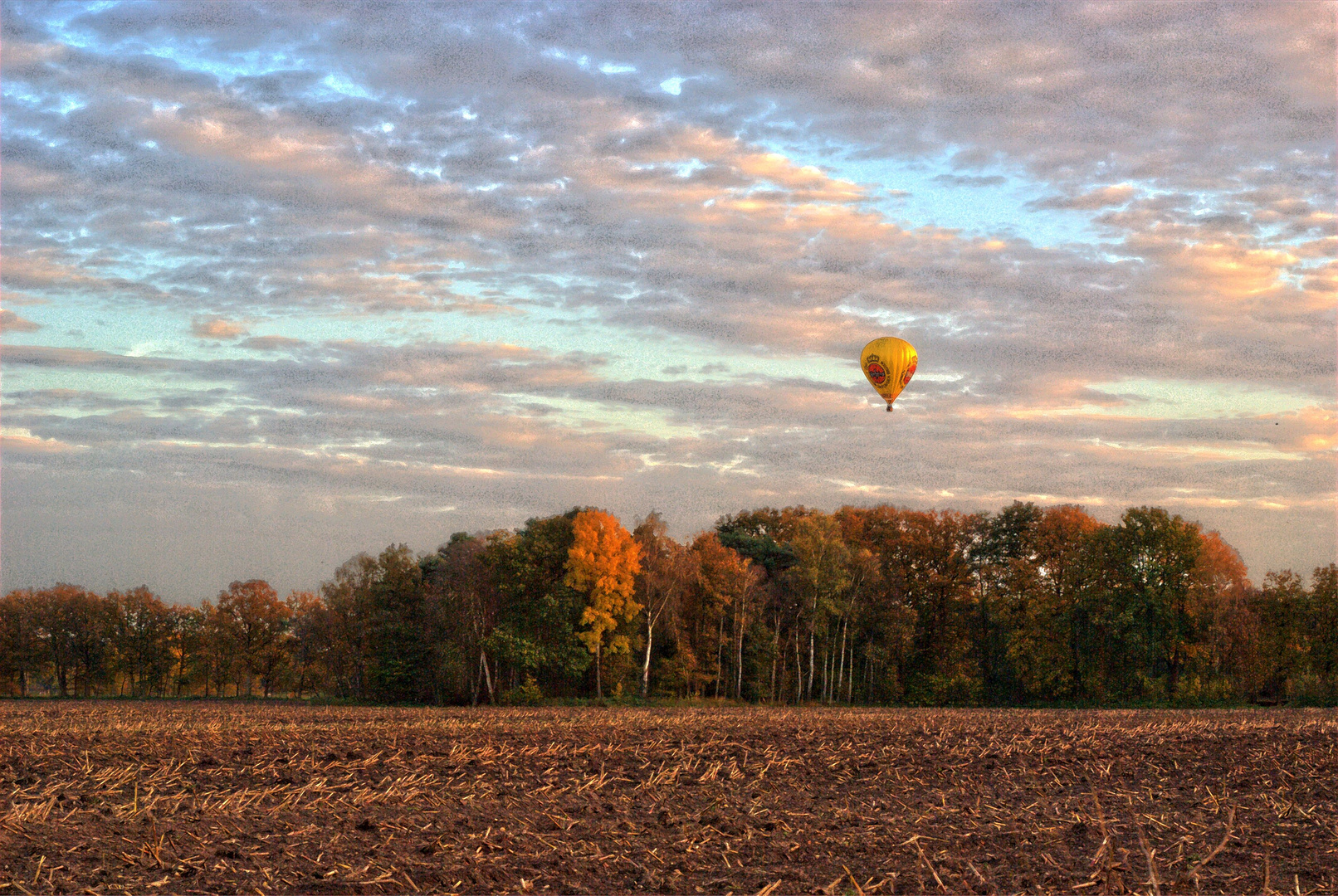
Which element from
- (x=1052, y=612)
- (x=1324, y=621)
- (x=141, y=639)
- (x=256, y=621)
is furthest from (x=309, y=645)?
(x=1324, y=621)

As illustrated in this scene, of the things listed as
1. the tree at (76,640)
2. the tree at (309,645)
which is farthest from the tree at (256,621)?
the tree at (76,640)

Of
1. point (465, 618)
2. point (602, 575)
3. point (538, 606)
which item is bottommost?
point (465, 618)

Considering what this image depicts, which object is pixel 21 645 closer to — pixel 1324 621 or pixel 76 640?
pixel 76 640

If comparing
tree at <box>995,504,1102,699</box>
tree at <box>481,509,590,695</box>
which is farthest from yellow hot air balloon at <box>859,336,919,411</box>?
tree at <box>995,504,1102,699</box>

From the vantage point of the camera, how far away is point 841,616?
75.3m

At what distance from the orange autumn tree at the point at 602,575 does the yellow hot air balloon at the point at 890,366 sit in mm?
23278

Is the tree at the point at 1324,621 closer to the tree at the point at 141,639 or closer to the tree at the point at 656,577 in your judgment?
the tree at the point at 656,577

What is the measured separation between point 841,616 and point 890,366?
98.2 feet

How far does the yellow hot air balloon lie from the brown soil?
21.2m

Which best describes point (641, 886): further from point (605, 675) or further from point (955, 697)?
point (955, 697)

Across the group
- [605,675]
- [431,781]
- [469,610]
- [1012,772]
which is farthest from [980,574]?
[431,781]

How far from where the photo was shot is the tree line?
68500 mm

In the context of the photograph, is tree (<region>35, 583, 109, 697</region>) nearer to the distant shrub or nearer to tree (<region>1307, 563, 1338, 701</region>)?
the distant shrub

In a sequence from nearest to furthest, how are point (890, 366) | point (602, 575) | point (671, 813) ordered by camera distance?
point (671, 813), point (890, 366), point (602, 575)
